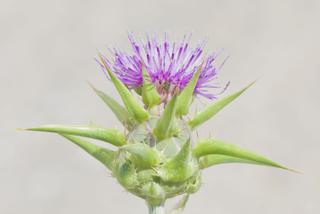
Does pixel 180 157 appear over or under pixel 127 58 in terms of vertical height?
under

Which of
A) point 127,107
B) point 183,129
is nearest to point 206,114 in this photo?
point 183,129

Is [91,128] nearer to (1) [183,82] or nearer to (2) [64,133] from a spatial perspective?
(2) [64,133]

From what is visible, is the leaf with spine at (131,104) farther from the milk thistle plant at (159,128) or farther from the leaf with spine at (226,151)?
the leaf with spine at (226,151)

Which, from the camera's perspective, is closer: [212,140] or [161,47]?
[212,140]

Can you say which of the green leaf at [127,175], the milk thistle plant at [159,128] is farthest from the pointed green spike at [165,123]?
the green leaf at [127,175]

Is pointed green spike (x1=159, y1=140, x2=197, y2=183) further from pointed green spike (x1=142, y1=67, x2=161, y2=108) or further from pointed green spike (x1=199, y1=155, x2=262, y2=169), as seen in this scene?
pointed green spike (x1=142, y1=67, x2=161, y2=108)

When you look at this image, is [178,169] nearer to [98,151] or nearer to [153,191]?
[153,191]

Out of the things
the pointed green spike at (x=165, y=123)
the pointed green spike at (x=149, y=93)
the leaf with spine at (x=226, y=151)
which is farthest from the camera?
the pointed green spike at (x=149, y=93)

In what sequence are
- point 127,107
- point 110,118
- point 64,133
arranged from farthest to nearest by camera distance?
point 110,118
point 127,107
point 64,133
